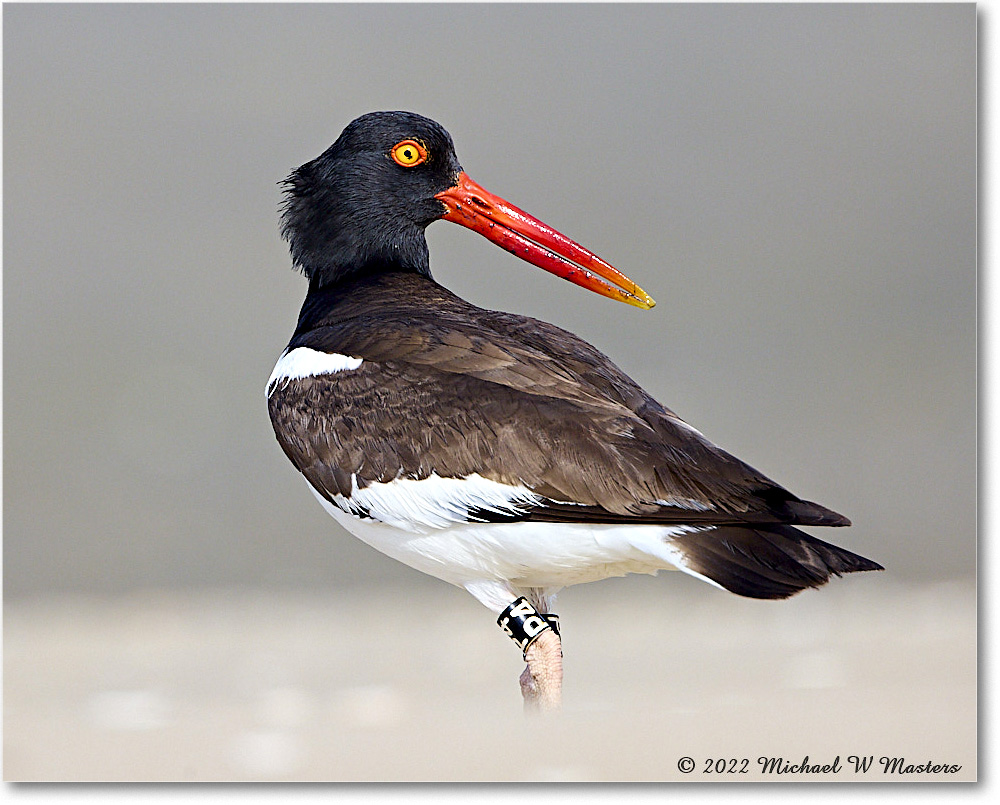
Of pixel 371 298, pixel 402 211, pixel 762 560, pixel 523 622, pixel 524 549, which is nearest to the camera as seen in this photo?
pixel 762 560

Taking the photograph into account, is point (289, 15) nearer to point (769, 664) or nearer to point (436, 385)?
point (436, 385)

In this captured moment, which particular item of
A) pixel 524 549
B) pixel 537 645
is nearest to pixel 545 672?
pixel 537 645

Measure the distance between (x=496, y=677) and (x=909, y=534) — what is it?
1.45 meters

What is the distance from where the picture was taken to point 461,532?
8.37 feet

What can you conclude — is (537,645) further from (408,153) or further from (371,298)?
(408,153)

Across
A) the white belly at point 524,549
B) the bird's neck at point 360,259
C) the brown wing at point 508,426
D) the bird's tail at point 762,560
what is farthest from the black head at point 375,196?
the bird's tail at point 762,560

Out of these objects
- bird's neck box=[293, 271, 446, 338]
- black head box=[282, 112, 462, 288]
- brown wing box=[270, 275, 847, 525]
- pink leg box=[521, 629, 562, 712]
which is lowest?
pink leg box=[521, 629, 562, 712]

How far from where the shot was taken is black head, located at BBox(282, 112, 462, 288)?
3008 mm

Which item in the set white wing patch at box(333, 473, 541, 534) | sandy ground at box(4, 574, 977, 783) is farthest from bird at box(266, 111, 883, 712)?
sandy ground at box(4, 574, 977, 783)

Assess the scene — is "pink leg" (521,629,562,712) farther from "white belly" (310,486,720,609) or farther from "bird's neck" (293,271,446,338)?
"bird's neck" (293,271,446,338)

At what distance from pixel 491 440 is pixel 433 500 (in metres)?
0.17

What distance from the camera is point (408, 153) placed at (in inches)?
119

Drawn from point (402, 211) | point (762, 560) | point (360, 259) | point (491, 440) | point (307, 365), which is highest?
point (402, 211)

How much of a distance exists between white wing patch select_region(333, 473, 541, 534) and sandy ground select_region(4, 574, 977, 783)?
65 cm
